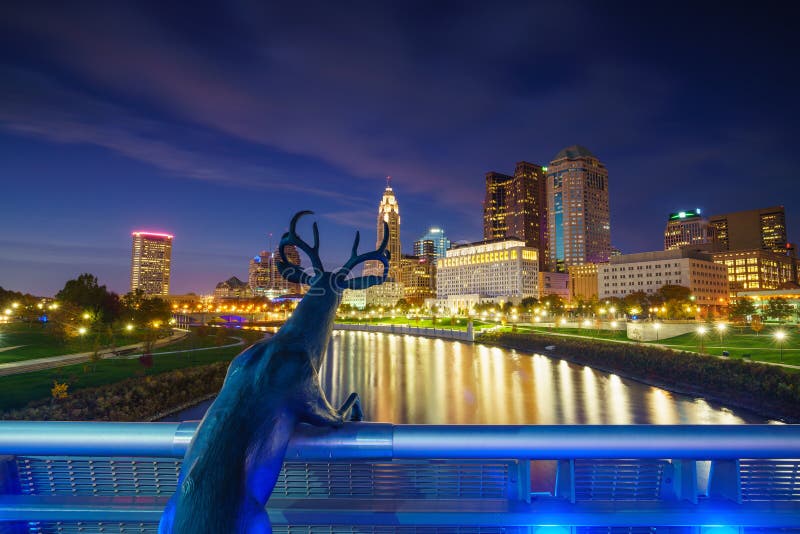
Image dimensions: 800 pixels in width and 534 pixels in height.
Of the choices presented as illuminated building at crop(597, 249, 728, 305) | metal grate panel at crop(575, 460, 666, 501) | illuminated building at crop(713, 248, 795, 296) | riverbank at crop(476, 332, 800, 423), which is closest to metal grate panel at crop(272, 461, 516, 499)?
metal grate panel at crop(575, 460, 666, 501)

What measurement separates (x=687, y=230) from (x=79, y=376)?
212m

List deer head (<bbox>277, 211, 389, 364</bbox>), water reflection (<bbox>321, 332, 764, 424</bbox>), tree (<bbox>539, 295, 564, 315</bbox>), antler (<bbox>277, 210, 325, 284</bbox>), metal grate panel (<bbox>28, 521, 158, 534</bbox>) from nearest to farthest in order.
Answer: metal grate panel (<bbox>28, 521, 158, 534</bbox>)
deer head (<bbox>277, 211, 389, 364</bbox>)
antler (<bbox>277, 210, 325, 284</bbox>)
water reflection (<bbox>321, 332, 764, 424</bbox>)
tree (<bbox>539, 295, 564, 315</bbox>)

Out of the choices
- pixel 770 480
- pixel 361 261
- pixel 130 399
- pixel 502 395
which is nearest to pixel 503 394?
pixel 502 395

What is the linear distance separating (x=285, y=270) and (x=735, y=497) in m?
3.40

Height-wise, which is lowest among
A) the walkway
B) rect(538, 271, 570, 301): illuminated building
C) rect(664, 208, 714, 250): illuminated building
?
the walkway

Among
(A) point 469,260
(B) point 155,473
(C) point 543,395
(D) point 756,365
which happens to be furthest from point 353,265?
(A) point 469,260

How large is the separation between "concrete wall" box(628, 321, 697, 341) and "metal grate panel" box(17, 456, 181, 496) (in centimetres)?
4954

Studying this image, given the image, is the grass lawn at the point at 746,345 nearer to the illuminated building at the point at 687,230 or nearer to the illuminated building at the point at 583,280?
the illuminated building at the point at 583,280

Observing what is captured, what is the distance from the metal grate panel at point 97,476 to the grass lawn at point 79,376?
65.8ft

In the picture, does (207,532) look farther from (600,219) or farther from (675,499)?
(600,219)

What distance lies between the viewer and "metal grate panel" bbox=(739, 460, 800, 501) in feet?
6.89

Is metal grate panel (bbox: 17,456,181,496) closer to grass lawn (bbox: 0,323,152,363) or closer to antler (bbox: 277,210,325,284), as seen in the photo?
antler (bbox: 277,210,325,284)

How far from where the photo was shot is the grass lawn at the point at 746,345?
28.5 m

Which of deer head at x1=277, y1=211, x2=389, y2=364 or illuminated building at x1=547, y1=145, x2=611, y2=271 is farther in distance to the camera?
illuminated building at x1=547, y1=145, x2=611, y2=271
